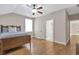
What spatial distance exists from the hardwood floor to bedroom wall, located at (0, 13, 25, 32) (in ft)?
1.18

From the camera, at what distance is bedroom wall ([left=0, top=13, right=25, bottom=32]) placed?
1.55m

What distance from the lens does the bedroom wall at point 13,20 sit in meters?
1.55

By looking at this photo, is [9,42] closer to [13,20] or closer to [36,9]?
[13,20]

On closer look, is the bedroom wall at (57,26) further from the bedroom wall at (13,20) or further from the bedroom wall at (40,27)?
the bedroom wall at (13,20)

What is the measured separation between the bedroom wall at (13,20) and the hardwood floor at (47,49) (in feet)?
1.18

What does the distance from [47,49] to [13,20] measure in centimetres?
75

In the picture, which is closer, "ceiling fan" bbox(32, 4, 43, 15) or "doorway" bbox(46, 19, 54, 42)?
"ceiling fan" bbox(32, 4, 43, 15)

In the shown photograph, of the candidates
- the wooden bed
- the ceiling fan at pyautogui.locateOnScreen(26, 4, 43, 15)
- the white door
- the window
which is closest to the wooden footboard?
the wooden bed

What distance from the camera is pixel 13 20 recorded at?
163 centimetres

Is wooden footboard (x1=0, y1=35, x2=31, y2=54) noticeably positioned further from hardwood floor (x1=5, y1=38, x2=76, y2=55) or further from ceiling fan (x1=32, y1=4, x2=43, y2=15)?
ceiling fan (x1=32, y1=4, x2=43, y2=15)

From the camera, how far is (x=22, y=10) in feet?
5.41

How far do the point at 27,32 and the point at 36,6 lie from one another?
1.64 feet

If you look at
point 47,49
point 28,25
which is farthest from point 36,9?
point 47,49
